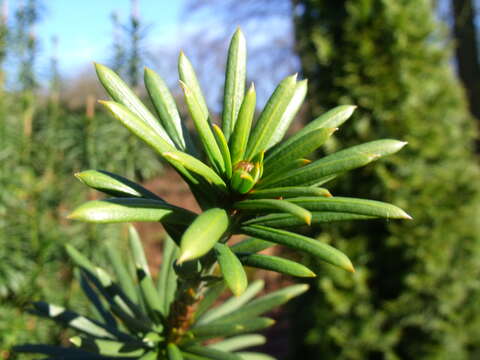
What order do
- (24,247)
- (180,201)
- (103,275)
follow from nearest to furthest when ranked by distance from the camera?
1. (103,275)
2. (24,247)
3. (180,201)

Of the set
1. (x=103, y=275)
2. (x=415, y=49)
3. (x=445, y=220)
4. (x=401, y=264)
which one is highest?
(x=415, y=49)

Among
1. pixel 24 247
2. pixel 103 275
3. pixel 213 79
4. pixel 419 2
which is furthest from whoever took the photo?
pixel 213 79

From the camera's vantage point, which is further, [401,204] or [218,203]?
[401,204]

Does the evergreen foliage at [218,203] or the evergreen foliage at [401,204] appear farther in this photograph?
the evergreen foliage at [401,204]

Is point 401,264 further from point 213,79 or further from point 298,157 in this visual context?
point 213,79

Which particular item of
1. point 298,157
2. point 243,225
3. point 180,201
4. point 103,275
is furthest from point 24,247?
point 180,201

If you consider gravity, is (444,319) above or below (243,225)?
below

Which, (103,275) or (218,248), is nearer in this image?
(218,248)

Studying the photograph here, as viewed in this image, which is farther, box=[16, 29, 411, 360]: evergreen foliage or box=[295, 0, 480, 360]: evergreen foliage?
box=[295, 0, 480, 360]: evergreen foliage
